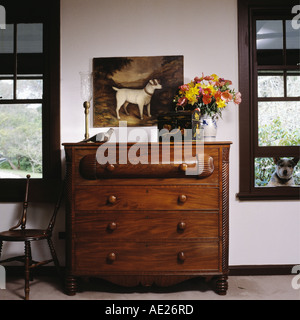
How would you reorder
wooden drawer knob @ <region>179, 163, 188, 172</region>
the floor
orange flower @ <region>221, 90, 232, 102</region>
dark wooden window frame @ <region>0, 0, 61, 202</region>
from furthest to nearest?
1. dark wooden window frame @ <region>0, 0, 61, 202</region>
2. orange flower @ <region>221, 90, 232, 102</region>
3. the floor
4. wooden drawer knob @ <region>179, 163, 188, 172</region>

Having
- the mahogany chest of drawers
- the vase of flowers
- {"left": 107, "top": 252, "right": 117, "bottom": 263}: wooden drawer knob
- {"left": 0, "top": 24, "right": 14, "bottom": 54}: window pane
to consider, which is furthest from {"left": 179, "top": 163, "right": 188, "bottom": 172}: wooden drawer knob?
{"left": 0, "top": 24, "right": 14, "bottom": 54}: window pane

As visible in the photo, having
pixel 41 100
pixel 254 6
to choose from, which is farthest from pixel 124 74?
pixel 254 6

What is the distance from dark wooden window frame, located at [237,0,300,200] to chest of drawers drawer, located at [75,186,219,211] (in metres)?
0.72

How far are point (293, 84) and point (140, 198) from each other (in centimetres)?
191

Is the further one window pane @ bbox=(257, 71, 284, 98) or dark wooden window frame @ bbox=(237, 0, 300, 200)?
window pane @ bbox=(257, 71, 284, 98)

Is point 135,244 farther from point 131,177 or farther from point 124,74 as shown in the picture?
Answer: point 124,74

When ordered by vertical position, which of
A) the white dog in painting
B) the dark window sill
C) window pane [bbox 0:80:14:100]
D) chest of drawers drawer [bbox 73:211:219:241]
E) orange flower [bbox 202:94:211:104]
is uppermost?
window pane [bbox 0:80:14:100]

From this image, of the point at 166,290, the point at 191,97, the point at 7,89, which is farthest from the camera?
the point at 7,89

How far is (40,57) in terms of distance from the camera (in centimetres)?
302

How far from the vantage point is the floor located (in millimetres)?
2486

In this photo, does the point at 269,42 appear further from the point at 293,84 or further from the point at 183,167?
the point at 183,167

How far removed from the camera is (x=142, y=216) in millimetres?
2410

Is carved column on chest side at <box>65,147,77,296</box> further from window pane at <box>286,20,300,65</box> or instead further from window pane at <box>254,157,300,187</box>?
window pane at <box>286,20,300,65</box>

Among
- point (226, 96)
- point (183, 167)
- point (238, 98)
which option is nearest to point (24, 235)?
point (183, 167)
